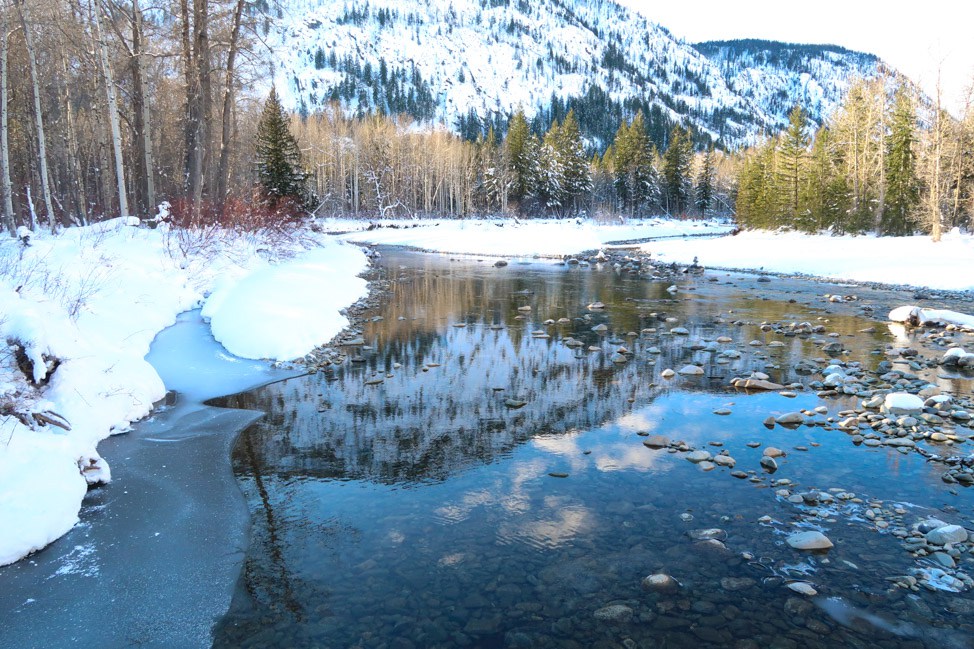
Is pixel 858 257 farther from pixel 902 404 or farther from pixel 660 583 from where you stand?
pixel 660 583

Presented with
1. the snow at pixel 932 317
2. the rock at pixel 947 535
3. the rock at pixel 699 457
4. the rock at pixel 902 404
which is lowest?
the rock at pixel 947 535

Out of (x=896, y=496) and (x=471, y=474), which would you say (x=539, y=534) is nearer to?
(x=471, y=474)

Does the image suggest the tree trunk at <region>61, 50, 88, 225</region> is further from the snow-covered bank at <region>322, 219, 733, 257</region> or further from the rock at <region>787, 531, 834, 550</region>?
the rock at <region>787, 531, 834, 550</region>

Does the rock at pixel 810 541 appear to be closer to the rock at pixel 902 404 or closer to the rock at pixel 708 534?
the rock at pixel 708 534

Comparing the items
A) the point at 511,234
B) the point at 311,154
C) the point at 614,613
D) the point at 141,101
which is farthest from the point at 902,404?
the point at 311,154

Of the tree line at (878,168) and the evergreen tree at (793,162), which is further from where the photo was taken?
the evergreen tree at (793,162)

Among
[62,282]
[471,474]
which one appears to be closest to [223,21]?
[62,282]

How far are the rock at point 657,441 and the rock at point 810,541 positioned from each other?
7.12 feet

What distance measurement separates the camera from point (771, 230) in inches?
1832

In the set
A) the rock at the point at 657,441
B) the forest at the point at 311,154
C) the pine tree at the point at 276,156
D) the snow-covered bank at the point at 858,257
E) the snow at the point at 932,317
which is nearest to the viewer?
the rock at the point at 657,441

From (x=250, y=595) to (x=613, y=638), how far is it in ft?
8.53

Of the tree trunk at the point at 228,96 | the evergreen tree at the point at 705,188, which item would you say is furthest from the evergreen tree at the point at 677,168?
the tree trunk at the point at 228,96

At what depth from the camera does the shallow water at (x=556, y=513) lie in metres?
3.88

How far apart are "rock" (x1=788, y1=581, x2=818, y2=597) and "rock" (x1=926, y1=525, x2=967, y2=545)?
1428 mm
